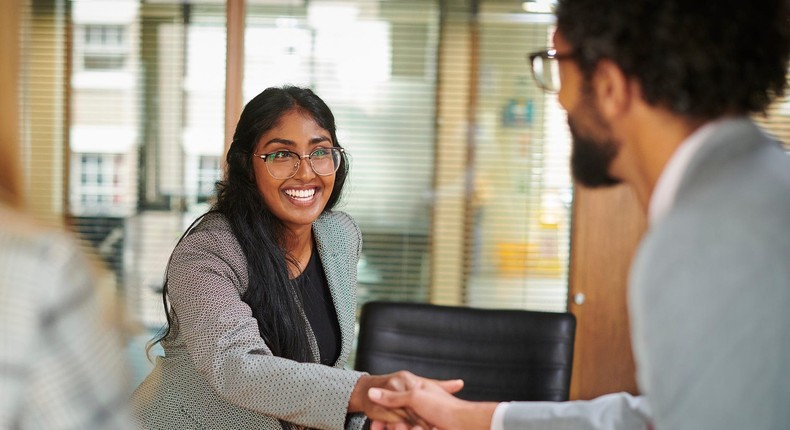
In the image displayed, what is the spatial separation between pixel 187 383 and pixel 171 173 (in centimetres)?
227

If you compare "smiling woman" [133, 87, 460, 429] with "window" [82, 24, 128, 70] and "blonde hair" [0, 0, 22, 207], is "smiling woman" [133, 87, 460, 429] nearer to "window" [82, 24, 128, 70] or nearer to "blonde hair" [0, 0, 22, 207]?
"blonde hair" [0, 0, 22, 207]

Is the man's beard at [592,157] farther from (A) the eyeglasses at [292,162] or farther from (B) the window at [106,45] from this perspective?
(B) the window at [106,45]

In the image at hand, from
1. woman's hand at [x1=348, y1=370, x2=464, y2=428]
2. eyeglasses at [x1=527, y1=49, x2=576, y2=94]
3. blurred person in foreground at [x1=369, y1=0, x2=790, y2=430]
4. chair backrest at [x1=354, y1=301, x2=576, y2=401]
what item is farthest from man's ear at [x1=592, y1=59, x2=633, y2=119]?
chair backrest at [x1=354, y1=301, x2=576, y2=401]

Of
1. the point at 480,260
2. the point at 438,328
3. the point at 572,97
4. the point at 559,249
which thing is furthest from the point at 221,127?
the point at 572,97

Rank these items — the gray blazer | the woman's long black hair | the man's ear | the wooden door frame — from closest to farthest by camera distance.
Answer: the man's ear
the gray blazer
the woman's long black hair
the wooden door frame

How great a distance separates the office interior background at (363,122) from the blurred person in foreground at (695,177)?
8.71ft

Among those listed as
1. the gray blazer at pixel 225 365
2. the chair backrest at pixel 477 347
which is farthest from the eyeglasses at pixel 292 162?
the chair backrest at pixel 477 347

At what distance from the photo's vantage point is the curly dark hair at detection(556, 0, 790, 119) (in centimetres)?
129

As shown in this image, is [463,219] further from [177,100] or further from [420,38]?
[177,100]

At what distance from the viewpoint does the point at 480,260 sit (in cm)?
438

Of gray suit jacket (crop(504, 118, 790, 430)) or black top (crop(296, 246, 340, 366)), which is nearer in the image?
gray suit jacket (crop(504, 118, 790, 430))

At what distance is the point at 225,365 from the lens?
81.3 inches

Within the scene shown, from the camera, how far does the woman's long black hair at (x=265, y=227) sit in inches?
91.2

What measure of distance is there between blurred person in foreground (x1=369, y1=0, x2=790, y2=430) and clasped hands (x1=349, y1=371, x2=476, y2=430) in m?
0.49
